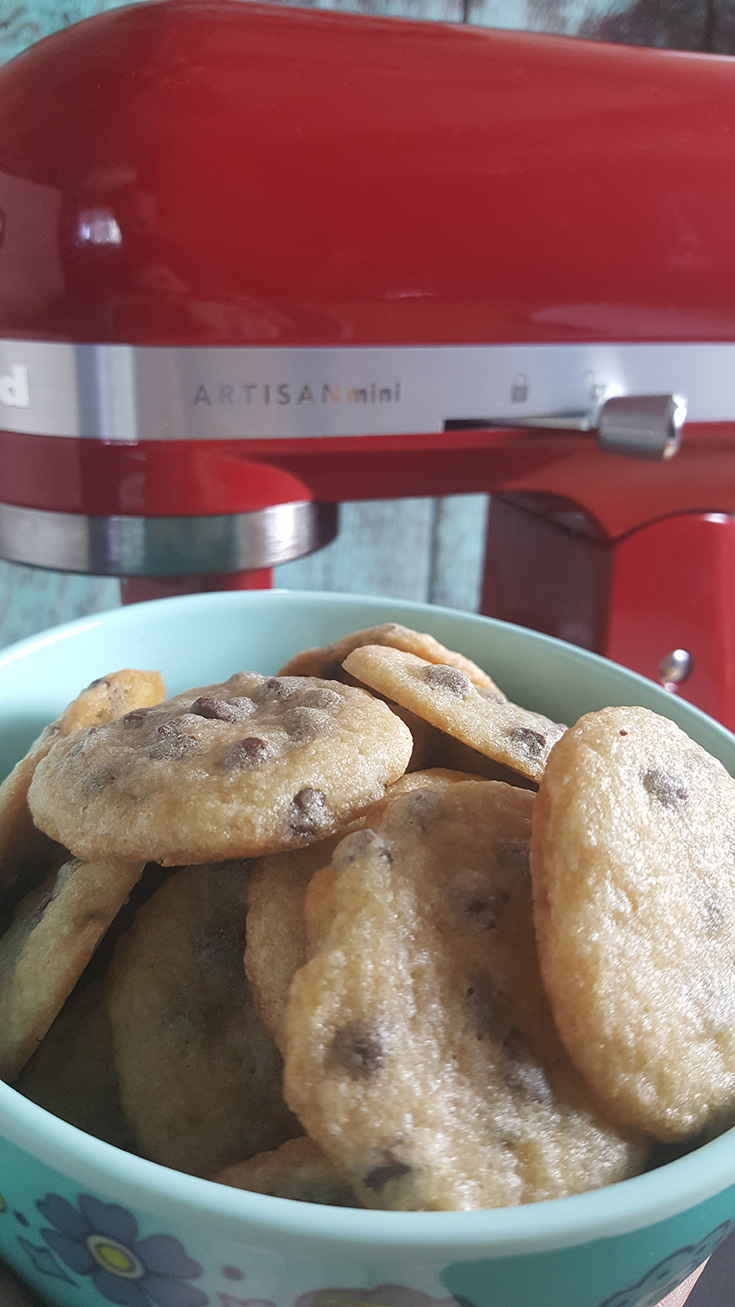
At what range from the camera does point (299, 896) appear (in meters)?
0.30

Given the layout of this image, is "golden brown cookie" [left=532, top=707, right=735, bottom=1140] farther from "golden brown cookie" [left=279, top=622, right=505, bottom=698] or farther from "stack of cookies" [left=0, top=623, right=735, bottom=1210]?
"golden brown cookie" [left=279, top=622, right=505, bottom=698]

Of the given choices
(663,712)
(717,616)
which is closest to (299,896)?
(663,712)

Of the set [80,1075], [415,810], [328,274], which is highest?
[328,274]

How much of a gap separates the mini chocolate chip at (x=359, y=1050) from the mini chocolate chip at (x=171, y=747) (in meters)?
0.11

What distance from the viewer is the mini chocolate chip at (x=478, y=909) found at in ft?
0.92

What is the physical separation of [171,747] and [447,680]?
110 millimetres

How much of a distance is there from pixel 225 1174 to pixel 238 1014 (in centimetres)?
7

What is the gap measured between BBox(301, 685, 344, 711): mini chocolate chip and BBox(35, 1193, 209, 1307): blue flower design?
166 millimetres

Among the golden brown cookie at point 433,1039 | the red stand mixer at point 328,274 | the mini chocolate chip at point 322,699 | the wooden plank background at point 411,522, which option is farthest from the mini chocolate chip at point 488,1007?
the wooden plank background at point 411,522

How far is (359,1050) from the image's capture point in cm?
25

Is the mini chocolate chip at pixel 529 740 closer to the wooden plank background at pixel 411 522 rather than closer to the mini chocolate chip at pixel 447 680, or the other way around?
the mini chocolate chip at pixel 447 680

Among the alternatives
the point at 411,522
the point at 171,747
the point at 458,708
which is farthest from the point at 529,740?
the point at 411,522

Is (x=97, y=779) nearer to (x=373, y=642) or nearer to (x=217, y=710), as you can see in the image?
(x=217, y=710)

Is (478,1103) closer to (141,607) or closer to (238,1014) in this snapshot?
(238,1014)
